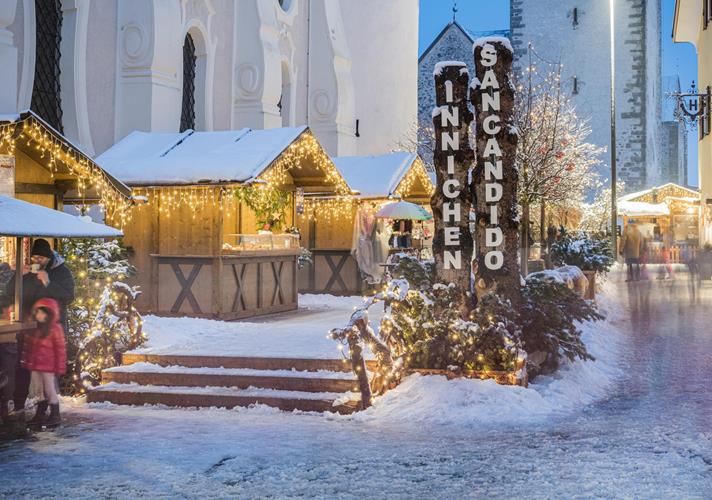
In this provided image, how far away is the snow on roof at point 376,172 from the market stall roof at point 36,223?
1312cm

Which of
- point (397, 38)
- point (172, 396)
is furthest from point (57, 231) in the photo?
point (397, 38)

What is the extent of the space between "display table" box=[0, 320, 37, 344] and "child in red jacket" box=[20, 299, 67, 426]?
0.20 m

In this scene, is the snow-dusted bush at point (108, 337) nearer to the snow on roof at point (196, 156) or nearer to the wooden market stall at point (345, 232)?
the snow on roof at point (196, 156)

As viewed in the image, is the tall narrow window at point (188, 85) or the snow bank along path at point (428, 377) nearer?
the snow bank along path at point (428, 377)

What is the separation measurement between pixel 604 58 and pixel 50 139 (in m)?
41.2

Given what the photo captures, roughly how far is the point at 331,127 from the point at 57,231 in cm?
2310

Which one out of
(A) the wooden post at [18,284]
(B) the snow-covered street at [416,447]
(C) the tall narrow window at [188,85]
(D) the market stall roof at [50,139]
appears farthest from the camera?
(C) the tall narrow window at [188,85]

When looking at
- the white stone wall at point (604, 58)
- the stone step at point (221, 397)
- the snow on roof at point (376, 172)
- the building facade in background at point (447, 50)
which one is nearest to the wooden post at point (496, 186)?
the stone step at point (221, 397)

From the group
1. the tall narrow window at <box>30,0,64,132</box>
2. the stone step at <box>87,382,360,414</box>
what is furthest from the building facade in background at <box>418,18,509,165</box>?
the stone step at <box>87,382,360,414</box>

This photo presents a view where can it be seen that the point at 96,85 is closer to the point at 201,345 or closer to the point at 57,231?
the point at 201,345

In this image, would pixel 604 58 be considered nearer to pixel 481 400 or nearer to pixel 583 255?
pixel 583 255

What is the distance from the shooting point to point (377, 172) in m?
24.6

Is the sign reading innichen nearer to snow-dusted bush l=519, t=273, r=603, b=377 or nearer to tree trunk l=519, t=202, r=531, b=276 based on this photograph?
snow-dusted bush l=519, t=273, r=603, b=377

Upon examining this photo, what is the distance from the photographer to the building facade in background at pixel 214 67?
70.8 ft
